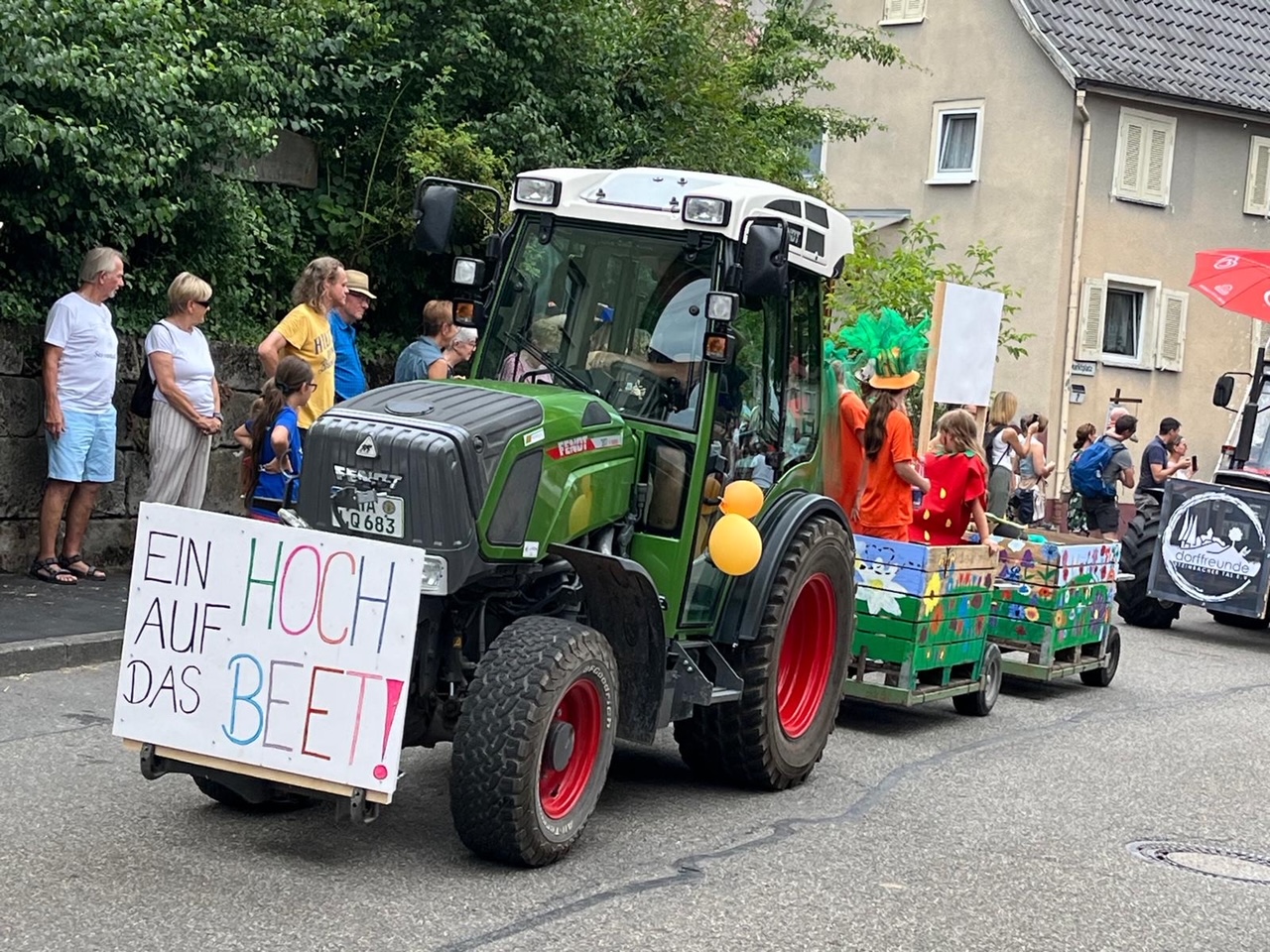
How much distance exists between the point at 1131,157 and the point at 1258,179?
2721mm

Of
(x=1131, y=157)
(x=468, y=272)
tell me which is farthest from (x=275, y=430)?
(x=1131, y=157)

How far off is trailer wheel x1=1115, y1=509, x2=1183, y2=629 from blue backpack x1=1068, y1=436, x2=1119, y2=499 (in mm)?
1302

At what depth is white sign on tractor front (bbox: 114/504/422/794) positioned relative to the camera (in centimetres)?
556

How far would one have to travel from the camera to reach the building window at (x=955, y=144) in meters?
28.8

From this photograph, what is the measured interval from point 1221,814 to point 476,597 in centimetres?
356

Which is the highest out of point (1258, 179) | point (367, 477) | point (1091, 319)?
point (1258, 179)

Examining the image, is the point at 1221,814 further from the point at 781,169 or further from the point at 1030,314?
the point at 1030,314

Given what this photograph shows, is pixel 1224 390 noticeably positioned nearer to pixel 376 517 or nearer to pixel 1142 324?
pixel 376 517

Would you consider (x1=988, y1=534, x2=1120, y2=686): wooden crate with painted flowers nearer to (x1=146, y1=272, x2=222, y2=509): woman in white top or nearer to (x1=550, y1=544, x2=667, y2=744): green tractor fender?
(x1=550, y1=544, x2=667, y2=744): green tractor fender

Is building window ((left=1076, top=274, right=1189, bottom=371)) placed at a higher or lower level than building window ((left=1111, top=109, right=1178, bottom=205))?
lower

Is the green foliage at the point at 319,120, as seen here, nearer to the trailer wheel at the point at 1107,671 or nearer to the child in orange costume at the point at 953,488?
the child in orange costume at the point at 953,488

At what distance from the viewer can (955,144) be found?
2923 cm

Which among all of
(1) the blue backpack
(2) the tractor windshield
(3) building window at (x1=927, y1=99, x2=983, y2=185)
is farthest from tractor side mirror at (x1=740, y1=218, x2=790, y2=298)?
(3) building window at (x1=927, y1=99, x2=983, y2=185)

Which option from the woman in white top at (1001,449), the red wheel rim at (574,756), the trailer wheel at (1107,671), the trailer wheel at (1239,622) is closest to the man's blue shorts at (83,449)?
the red wheel rim at (574,756)
